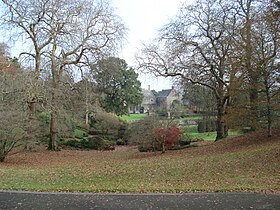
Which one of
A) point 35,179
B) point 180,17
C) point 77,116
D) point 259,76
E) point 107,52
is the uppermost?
point 180,17

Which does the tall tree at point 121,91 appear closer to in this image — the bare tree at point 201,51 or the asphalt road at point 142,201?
the bare tree at point 201,51

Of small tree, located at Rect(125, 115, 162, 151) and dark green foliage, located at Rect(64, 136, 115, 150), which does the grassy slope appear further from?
dark green foliage, located at Rect(64, 136, 115, 150)

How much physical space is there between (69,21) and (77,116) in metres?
8.52

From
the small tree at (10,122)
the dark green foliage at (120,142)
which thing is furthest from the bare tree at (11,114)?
the dark green foliage at (120,142)

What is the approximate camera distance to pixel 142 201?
6.80 meters

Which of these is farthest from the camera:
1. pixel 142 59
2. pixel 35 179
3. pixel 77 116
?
pixel 77 116

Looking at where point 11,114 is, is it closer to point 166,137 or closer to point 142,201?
point 166,137

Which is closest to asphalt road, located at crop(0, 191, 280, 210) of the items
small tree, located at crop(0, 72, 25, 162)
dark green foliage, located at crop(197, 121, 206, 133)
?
small tree, located at crop(0, 72, 25, 162)

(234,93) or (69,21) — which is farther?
(69,21)

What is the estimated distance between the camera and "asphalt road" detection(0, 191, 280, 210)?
630 centimetres

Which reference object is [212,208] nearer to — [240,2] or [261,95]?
[261,95]

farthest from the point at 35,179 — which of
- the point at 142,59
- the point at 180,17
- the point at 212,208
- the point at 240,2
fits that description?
the point at 240,2

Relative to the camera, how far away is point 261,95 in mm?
15984

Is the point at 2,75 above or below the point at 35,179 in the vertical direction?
above
